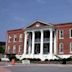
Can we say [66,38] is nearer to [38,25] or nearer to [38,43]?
[38,43]

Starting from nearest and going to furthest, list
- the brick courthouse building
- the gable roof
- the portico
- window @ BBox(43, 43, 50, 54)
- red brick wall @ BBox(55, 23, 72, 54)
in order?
red brick wall @ BBox(55, 23, 72, 54), the brick courthouse building, the portico, window @ BBox(43, 43, 50, 54), the gable roof

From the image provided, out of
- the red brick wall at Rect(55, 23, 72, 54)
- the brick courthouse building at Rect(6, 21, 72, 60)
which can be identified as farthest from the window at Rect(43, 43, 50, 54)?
the red brick wall at Rect(55, 23, 72, 54)

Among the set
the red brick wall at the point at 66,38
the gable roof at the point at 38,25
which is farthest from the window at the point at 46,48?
the gable roof at the point at 38,25

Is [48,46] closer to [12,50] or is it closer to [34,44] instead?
[34,44]

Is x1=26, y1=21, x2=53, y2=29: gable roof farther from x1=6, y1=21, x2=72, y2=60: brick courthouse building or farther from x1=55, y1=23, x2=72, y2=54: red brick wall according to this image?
x1=55, y1=23, x2=72, y2=54: red brick wall

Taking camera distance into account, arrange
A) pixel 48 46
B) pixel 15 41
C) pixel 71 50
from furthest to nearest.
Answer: pixel 15 41 → pixel 48 46 → pixel 71 50

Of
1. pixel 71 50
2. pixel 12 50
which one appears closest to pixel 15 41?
pixel 12 50

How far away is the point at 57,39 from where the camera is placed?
228 feet

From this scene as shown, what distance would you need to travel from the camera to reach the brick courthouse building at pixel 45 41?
67.6 meters

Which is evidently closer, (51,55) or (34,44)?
(51,55)

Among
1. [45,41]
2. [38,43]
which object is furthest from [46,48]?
[38,43]

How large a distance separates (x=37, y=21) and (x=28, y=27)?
317cm

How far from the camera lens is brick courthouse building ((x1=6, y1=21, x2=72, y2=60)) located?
6756 cm

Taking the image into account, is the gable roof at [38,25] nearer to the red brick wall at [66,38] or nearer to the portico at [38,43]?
the portico at [38,43]
